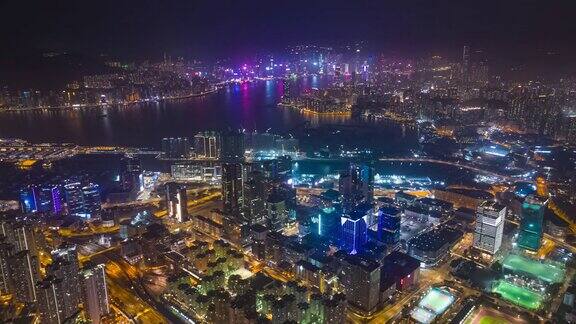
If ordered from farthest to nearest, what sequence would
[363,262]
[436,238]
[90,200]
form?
[90,200]
[436,238]
[363,262]

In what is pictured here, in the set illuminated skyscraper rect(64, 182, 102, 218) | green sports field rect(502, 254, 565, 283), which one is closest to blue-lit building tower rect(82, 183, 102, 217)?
illuminated skyscraper rect(64, 182, 102, 218)

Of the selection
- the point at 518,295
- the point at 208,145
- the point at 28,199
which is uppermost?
the point at 208,145

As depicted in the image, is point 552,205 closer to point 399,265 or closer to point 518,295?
point 518,295

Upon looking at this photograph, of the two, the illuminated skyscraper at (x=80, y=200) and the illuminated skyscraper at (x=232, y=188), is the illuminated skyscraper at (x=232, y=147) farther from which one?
the illuminated skyscraper at (x=80, y=200)

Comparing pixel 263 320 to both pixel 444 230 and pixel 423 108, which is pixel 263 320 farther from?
pixel 423 108

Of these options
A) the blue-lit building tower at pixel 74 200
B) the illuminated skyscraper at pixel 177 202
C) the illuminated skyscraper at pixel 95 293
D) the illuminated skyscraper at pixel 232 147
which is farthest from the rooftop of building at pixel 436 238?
the blue-lit building tower at pixel 74 200

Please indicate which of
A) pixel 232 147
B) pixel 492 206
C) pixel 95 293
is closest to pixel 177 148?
pixel 232 147

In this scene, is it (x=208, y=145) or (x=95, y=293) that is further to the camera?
(x=208, y=145)
